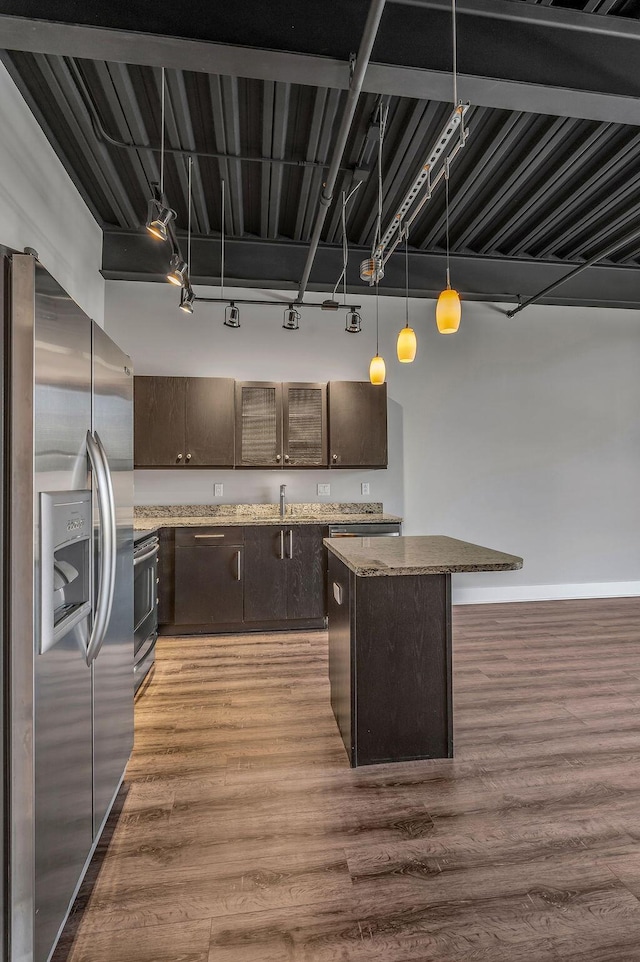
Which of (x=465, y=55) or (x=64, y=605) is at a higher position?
(x=465, y=55)

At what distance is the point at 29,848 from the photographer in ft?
3.75

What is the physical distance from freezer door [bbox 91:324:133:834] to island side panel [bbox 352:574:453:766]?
1.03 m

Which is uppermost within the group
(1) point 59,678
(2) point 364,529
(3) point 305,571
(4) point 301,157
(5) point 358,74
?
(4) point 301,157

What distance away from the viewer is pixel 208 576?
433cm

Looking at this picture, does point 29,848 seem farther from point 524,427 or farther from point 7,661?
point 524,427

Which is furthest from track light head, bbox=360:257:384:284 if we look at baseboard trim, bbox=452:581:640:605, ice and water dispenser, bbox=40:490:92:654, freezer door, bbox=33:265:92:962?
baseboard trim, bbox=452:581:640:605

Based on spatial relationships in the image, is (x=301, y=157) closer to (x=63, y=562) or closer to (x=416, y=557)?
(x=416, y=557)

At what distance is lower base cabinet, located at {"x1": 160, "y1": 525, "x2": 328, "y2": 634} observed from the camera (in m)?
4.30

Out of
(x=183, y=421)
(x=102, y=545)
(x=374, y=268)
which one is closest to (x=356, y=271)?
(x=374, y=268)

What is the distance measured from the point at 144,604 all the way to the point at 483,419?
4.04m

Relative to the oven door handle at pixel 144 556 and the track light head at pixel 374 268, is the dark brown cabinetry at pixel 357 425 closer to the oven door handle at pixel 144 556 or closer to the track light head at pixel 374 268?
the track light head at pixel 374 268

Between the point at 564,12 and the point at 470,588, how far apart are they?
4.62 metres

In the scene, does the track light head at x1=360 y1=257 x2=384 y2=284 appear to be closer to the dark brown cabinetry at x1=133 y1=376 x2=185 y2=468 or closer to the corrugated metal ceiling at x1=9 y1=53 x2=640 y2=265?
the corrugated metal ceiling at x1=9 y1=53 x2=640 y2=265

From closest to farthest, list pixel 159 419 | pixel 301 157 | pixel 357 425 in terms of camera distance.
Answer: pixel 301 157 → pixel 159 419 → pixel 357 425
